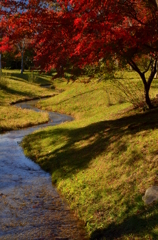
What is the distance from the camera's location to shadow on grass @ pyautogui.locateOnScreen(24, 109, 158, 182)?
11211 mm

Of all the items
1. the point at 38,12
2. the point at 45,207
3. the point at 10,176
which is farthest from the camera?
the point at 10,176

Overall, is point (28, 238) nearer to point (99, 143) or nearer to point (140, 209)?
point (140, 209)

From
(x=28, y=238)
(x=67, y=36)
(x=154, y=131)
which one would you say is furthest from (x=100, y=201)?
(x=67, y=36)

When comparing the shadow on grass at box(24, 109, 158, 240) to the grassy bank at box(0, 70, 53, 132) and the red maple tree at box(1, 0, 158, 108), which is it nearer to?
the red maple tree at box(1, 0, 158, 108)

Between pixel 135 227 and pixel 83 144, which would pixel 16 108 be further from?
pixel 135 227

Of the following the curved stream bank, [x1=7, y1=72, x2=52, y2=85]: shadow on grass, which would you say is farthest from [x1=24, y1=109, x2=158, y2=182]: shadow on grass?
[x1=7, y1=72, x2=52, y2=85]: shadow on grass

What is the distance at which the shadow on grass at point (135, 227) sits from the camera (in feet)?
20.5

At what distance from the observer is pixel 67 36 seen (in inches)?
405

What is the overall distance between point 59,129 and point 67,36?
25.9 ft

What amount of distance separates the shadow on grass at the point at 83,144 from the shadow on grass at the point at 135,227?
2.50 meters

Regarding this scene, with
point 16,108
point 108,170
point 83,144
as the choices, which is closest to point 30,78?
point 16,108

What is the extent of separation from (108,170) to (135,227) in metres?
3.10

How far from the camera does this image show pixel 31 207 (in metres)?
8.93

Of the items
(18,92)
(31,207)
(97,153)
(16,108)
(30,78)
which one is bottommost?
(31,207)
